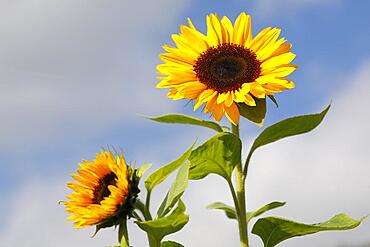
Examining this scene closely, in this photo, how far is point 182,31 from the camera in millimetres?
2541

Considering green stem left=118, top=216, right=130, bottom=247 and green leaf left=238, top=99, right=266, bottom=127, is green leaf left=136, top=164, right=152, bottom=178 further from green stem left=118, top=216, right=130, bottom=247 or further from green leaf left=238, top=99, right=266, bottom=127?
green leaf left=238, top=99, right=266, bottom=127

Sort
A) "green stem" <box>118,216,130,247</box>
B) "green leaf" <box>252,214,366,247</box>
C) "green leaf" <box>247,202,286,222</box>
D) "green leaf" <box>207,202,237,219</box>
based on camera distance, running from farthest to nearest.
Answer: "green leaf" <box>207,202,237,219</box> < "green leaf" <box>247,202,286,222</box> < "green leaf" <box>252,214,366,247</box> < "green stem" <box>118,216,130,247</box>

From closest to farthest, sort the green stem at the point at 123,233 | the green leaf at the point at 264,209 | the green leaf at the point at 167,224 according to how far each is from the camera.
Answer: the green leaf at the point at 167,224 < the green stem at the point at 123,233 < the green leaf at the point at 264,209

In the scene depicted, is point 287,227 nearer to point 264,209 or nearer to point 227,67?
point 264,209

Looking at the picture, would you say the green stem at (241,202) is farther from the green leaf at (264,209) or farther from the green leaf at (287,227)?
the green leaf at (264,209)

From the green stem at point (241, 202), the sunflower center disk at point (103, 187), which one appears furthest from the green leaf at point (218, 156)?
the sunflower center disk at point (103, 187)

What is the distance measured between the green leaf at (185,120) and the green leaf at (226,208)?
0.43 metres

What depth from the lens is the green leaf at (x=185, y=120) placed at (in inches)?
98.3

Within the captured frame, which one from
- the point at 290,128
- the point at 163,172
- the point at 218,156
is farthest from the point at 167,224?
the point at 290,128

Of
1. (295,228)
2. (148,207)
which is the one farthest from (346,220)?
(148,207)

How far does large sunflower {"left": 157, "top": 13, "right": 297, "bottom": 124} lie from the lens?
95.2 inches

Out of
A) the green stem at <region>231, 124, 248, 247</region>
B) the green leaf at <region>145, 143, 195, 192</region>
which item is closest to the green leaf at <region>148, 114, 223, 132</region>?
the green stem at <region>231, 124, 248, 247</region>

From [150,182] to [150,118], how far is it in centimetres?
26

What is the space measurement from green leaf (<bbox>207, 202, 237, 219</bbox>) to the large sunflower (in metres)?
0.56
